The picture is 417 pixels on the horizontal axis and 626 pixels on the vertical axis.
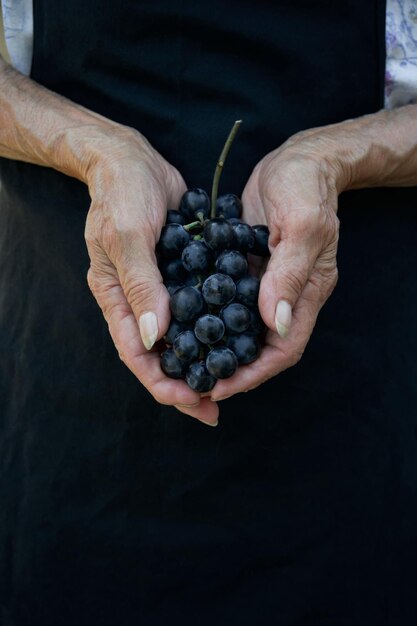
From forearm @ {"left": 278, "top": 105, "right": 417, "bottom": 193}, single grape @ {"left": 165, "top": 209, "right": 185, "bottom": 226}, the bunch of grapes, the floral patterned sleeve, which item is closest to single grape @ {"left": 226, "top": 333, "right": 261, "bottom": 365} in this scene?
the bunch of grapes

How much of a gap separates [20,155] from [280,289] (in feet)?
2.17

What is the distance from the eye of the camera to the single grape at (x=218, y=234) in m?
1.00

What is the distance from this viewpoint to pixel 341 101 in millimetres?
1267

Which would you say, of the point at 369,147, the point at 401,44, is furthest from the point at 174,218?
the point at 401,44

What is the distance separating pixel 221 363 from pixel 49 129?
1.98 feet

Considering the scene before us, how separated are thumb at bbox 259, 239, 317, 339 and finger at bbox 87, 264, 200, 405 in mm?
174

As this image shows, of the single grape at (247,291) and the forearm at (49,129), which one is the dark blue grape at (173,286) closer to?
the single grape at (247,291)

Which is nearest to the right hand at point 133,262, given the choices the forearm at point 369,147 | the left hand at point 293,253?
the left hand at point 293,253

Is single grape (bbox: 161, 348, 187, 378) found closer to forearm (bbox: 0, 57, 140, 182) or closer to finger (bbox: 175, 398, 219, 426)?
finger (bbox: 175, 398, 219, 426)

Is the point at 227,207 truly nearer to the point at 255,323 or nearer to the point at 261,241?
the point at 261,241

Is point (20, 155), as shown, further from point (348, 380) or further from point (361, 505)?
point (361, 505)

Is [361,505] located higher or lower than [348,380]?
lower

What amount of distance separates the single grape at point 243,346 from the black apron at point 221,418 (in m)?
0.30

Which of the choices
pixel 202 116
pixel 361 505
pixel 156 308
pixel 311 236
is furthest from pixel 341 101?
pixel 361 505
